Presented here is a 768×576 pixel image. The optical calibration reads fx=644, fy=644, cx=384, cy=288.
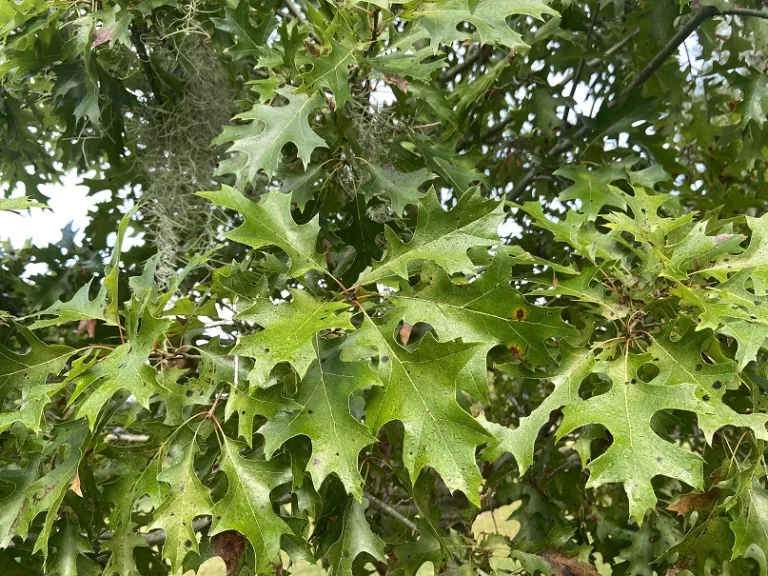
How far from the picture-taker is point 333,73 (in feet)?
3.11

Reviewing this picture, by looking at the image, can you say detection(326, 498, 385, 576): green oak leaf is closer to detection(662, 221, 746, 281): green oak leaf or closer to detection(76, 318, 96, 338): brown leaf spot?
detection(662, 221, 746, 281): green oak leaf

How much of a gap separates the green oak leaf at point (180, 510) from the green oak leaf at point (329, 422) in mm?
123

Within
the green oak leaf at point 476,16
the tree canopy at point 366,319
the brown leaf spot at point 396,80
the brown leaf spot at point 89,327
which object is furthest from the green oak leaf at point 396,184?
the brown leaf spot at point 89,327

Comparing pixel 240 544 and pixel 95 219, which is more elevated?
pixel 95 219

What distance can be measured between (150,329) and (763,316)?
29.4 inches

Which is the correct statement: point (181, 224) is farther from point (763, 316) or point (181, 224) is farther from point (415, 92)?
point (763, 316)

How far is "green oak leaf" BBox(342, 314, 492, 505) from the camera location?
0.68 m

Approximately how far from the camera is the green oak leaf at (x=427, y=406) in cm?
68

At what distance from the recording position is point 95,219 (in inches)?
66.8

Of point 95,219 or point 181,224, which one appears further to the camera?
point 95,219

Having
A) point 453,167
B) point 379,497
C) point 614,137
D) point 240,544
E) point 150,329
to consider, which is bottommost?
point 379,497

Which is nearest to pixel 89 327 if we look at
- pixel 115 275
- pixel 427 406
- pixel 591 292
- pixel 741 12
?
pixel 115 275

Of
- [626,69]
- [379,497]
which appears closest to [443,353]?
[379,497]

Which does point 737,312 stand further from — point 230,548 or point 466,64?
point 466,64
